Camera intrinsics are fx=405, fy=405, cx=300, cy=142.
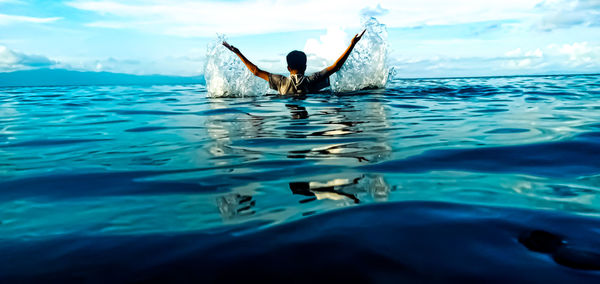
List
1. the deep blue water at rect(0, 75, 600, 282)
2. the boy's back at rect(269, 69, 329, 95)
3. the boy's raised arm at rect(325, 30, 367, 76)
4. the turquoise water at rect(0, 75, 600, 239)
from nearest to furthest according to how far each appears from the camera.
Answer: the deep blue water at rect(0, 75, 600, 282) < the turquoise water at rect(0, 75, 600, 239) < the boy's raised arm at rect(325, 30, 367, 76) < the boy's back at rect(269, 69, 329, 95)

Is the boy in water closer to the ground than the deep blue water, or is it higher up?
higher up

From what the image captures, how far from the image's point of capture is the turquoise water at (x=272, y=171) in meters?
1.90

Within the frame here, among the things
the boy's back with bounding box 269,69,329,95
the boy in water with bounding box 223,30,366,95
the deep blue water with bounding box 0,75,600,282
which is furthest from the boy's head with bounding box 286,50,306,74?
the deep blue water with bounding box 0,75,600,282

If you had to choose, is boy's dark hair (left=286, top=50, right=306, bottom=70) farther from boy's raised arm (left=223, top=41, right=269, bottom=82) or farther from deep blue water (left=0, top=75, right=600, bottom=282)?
deep blue water (left=0, top=75, right=600, bottom=282)

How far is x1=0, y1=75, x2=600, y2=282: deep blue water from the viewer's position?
1.40 m

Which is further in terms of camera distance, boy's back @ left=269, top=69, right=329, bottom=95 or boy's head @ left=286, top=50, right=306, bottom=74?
boy's back @ left=269, top=69, right=329, bottom=95

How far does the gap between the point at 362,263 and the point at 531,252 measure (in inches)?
22.9

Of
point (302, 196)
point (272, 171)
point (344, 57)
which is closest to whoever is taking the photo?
point (302, 196)

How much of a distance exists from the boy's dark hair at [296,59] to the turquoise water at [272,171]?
A: 4.12 metres

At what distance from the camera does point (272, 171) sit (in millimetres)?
2740

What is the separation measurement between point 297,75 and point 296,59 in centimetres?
44

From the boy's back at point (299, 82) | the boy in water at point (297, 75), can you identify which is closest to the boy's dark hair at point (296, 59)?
the boy in water at point (297, 75)

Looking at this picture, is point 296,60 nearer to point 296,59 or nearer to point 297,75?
point 296,59

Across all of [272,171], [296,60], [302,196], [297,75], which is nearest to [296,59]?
[296,60]
